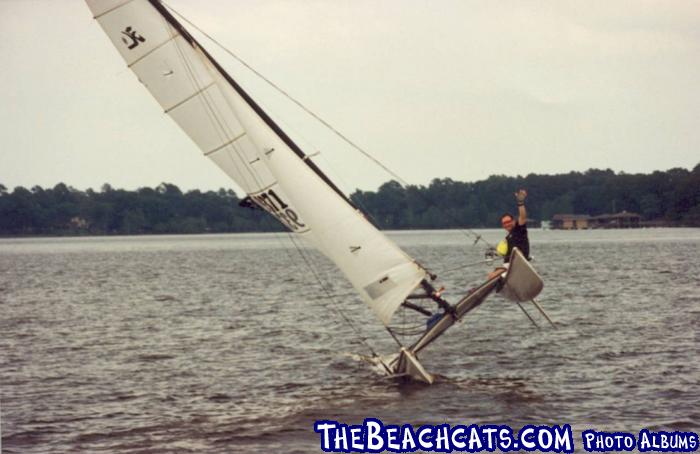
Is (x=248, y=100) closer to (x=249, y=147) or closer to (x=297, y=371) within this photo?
(x=249, y=147)

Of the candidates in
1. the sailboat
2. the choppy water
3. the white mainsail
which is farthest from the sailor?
the choppy water

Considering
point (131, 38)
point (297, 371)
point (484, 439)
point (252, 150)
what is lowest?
point (484, 439)

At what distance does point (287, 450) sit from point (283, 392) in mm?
5643

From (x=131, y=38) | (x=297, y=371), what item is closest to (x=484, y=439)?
(x=297, y=371)

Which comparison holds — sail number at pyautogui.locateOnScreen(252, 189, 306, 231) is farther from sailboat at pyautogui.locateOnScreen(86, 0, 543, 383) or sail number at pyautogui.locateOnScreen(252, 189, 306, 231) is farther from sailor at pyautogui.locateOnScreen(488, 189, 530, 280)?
sailor at pyautogui.locateOnScreen(488, 189, 530, 280)

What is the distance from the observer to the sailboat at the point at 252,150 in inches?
822

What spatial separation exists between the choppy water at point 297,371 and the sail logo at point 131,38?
24.6ft

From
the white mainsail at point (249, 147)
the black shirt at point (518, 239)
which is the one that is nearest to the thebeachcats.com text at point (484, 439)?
the white mainsail at point (249, 147)

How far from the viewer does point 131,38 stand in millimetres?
20859

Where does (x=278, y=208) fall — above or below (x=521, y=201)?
above

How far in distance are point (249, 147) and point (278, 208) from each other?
55.7 inches

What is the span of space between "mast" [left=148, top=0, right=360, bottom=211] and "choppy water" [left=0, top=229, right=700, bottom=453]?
4888 millimetres

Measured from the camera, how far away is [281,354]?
105 ft

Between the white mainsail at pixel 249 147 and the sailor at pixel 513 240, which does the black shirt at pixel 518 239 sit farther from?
the white mainsail at pixel 249 147
